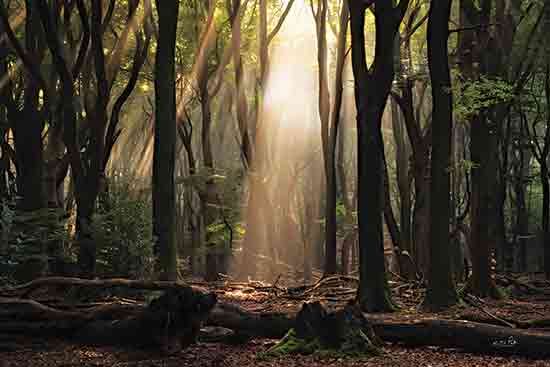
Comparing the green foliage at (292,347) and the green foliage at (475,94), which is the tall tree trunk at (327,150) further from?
the green foliage at (292,347)

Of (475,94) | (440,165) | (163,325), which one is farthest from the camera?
(475,94)

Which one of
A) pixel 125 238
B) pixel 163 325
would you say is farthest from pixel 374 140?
pixel 163 325

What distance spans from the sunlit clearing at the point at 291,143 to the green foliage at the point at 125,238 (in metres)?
12.7

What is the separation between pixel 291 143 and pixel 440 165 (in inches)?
878

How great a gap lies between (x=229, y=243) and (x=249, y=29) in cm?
807

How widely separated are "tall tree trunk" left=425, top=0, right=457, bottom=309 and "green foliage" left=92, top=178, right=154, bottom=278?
5361 mm

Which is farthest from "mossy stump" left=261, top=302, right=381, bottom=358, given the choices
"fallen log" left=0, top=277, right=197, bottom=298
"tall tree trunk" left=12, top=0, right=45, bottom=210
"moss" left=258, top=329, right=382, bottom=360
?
"tall tree trunk" left=12, top=0, right=45, bottom=210

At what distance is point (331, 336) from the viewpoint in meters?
8.07

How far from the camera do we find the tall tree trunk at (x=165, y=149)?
1158cm

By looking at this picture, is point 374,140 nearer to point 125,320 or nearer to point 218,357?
point 218,357


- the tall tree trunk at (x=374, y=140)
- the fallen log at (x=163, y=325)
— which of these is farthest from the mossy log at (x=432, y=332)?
the tall tree trunk at (x=374, y=140)

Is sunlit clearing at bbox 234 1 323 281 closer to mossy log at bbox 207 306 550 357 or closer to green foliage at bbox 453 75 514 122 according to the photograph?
green foliage at bbox 453 75 514 122

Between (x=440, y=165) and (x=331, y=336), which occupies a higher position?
(x=440, y=165)

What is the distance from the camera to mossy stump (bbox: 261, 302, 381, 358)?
786 cm
